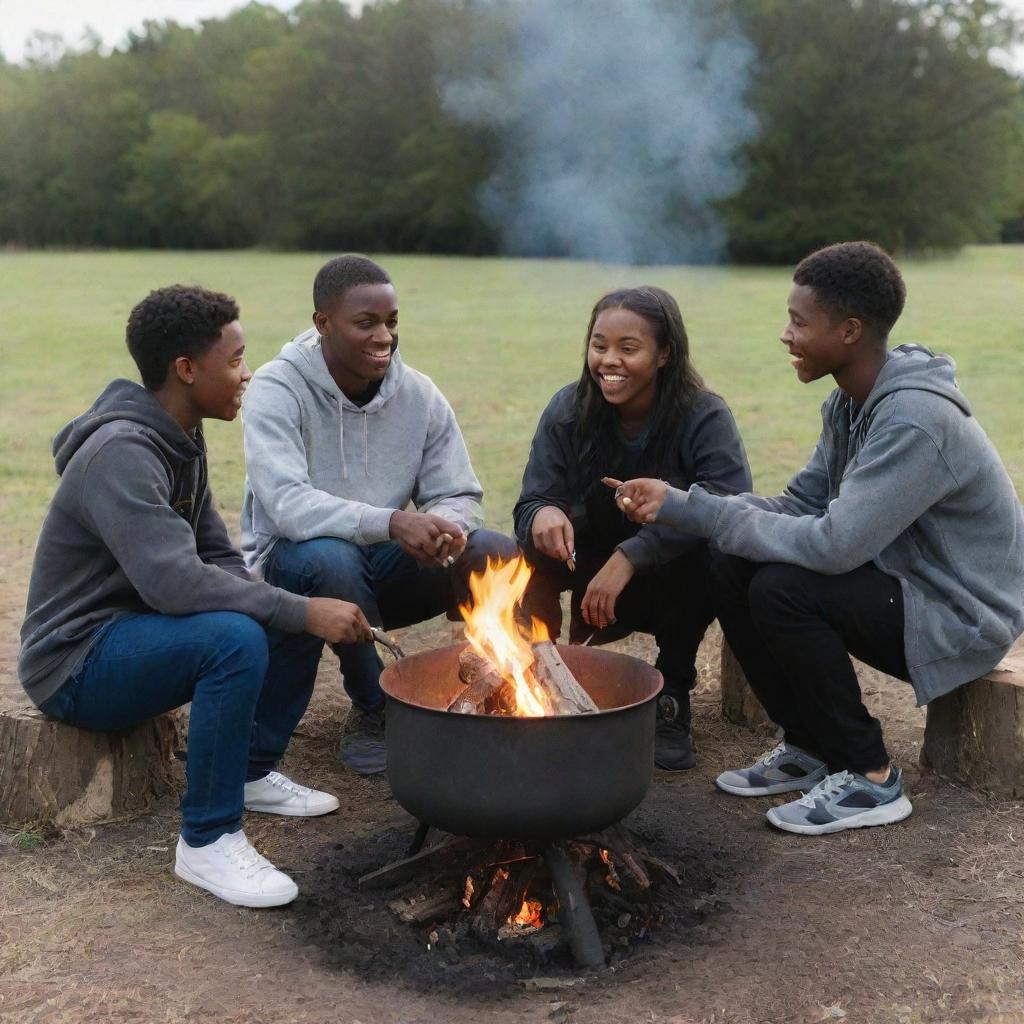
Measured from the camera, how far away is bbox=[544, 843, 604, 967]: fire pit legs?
2.90 meters

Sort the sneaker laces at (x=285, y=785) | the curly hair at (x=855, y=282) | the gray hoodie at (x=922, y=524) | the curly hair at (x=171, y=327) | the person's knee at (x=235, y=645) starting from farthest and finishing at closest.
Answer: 1. the sneaker laces at (x=285, y=785)
2. the curly hair at (x=855, y=282)
3. the gray hoodie at (x=922, y=524)
4. the curly hair at (x=171, y=327)
5. the person's knee at (x=235, y=645)

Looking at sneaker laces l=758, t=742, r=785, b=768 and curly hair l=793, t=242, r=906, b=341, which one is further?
sneaker laces l=758, t=742, r=785, b=768

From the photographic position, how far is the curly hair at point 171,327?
129 inches

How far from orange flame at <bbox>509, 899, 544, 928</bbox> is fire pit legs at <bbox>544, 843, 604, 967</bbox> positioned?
0.07 meters

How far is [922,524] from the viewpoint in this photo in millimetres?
3588

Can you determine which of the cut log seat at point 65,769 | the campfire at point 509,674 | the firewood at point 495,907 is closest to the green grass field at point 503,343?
the campfire at point 509,674

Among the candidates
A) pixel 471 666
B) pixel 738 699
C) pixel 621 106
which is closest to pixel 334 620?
pixel 471 666

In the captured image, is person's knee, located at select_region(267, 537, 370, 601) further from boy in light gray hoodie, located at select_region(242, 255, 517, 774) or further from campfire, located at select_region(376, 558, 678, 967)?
campfire, located at select_region(376, 558, 678, 967)

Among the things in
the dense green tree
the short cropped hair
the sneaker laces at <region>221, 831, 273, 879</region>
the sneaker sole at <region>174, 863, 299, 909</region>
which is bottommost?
the sneaker sole at <region>174, 863, 299, 909</region>

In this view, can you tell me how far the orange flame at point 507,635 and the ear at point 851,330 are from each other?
118cm

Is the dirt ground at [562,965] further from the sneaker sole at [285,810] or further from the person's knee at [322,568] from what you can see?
the person's knee at [322,568]

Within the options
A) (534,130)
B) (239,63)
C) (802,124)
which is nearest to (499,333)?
(802,124)

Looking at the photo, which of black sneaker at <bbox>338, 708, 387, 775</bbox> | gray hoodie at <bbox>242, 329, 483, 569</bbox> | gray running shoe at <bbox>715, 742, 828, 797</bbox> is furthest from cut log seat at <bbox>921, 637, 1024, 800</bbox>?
black sneaker at <bbox>338, 708, 387, 775</bbox>

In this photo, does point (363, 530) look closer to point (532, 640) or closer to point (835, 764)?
point (532, 640)
